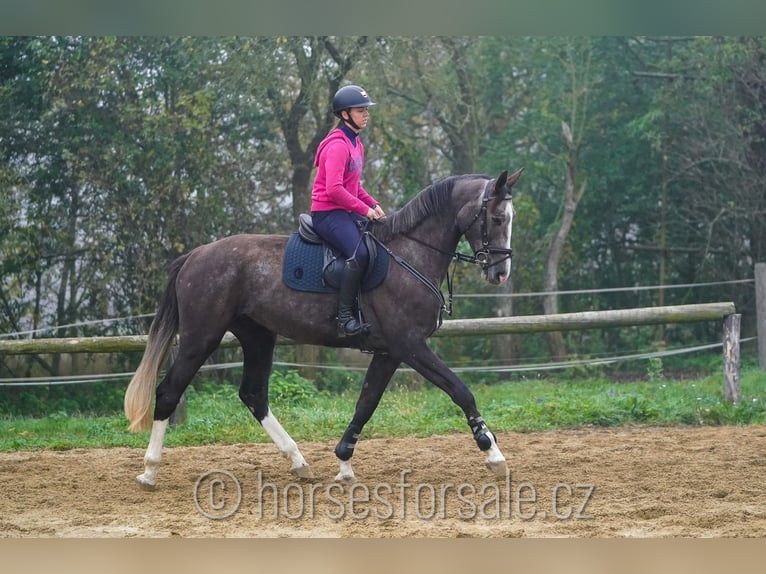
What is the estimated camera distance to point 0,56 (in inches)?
460

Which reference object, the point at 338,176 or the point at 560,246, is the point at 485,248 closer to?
the point at 338,176

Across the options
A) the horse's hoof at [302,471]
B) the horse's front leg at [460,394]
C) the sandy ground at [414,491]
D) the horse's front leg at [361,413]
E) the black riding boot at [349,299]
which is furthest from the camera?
the horse's hoof at [302,471]

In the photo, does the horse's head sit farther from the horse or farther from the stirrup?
the stirrup

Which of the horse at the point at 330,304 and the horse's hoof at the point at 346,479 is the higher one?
the horse at the point at 330,304

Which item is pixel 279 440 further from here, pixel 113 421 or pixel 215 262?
pixel 113 421

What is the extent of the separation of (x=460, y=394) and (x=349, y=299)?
0.97m

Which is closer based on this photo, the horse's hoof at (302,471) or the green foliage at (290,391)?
the horse's hoof at (302,471)

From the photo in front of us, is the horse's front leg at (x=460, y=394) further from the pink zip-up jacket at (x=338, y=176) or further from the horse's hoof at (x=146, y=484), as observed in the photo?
the horse's hoof at (x=146, y=484)

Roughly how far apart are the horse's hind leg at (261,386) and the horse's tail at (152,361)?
47 cm

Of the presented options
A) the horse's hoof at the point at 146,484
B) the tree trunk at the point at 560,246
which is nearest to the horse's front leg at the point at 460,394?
the horse's hoof at the point at 146,484

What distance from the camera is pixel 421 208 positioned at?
6.65m

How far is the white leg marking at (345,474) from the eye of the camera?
6.57 metres

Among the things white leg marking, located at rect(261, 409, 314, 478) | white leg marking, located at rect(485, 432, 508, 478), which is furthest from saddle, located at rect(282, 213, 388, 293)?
white leg marking, located at rect(485, 432, 508, 478)
